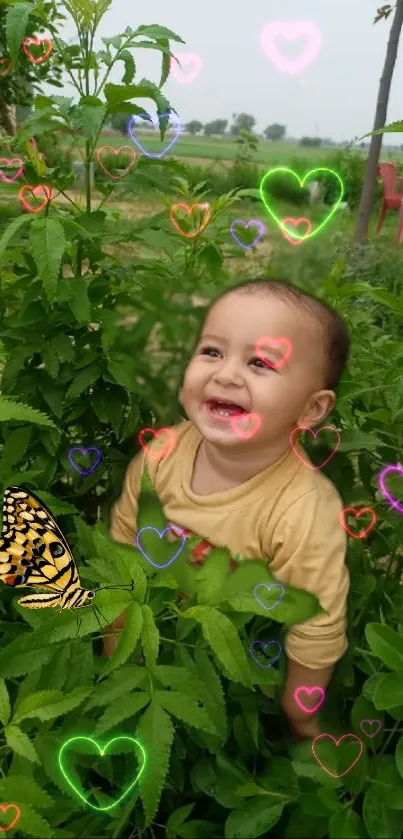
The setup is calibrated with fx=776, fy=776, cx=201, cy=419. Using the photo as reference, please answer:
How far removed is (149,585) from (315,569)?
24cm

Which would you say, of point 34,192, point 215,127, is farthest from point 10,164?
point 215,127

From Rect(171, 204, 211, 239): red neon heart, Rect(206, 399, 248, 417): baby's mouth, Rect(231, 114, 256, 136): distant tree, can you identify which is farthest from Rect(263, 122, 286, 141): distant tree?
Rect(206, 399, 248, 417): baby's mouth

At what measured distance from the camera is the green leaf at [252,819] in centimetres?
93

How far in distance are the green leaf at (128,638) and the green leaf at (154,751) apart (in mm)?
73

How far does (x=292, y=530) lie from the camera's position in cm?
100

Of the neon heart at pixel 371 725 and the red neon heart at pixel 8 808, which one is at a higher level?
the red neon heart at pixel 8 808

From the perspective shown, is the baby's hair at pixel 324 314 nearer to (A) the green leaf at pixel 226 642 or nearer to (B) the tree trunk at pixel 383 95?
(A) the green leaf at pixel 226 642

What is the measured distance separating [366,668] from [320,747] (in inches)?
5.2

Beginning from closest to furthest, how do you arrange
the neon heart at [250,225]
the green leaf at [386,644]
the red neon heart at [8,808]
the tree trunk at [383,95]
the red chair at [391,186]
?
the red neon heart at [8,808] < the green leaf at [386,644] < the neon heart at [250,225] < the tree trunk at [383,95] < the red chair at [391,186]

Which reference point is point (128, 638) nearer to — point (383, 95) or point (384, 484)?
point (384, 484)

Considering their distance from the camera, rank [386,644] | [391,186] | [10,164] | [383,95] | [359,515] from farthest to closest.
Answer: [391,186]
[383,95]
[359,515]
[10,164]
[386,644]

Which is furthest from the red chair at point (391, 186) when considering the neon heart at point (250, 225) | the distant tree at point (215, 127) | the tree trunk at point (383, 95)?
the distant tree at point (215, 127)

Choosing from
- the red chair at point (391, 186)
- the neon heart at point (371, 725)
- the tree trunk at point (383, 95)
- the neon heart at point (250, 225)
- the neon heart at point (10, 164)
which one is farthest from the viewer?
the red chair at point (391, 186)

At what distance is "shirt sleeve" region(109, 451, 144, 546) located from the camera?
1.15 metres
